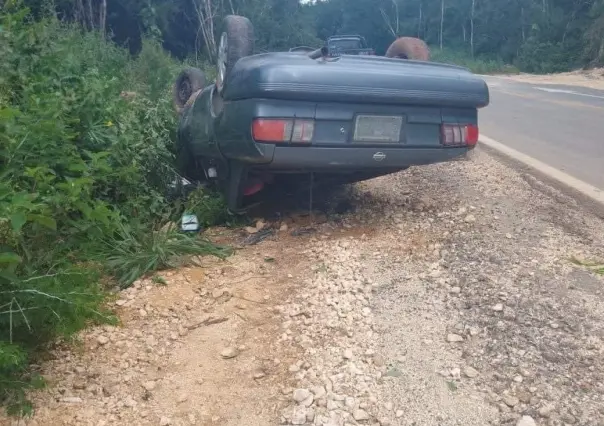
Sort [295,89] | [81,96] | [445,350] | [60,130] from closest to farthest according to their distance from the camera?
A: [445,350] < [60,130] < [295,89] < [81,96]

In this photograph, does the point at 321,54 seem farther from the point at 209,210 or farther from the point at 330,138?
the point at 209,210

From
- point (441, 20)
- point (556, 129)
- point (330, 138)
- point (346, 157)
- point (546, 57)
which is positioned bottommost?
point (546, 57)

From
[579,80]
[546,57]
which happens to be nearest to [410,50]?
[579,80]

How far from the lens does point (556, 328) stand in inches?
111

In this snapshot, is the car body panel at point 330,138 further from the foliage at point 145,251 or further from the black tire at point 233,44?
the foliage at point 145,251

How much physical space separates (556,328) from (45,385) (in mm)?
2090

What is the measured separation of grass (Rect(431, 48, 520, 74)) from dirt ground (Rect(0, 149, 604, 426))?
35.4 m

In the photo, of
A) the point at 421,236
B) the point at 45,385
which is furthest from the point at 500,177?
the point at 45,385

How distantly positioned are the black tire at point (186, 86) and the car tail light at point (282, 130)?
118 inches

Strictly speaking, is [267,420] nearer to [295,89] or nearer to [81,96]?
[295,89]

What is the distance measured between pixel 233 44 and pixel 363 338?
2391 millimetres

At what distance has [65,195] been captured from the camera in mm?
3078

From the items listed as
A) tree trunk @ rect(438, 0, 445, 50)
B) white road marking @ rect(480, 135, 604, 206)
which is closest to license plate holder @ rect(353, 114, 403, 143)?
white road marking @ rect(480, 135, 604, 206)

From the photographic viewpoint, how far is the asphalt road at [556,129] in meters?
7.23
